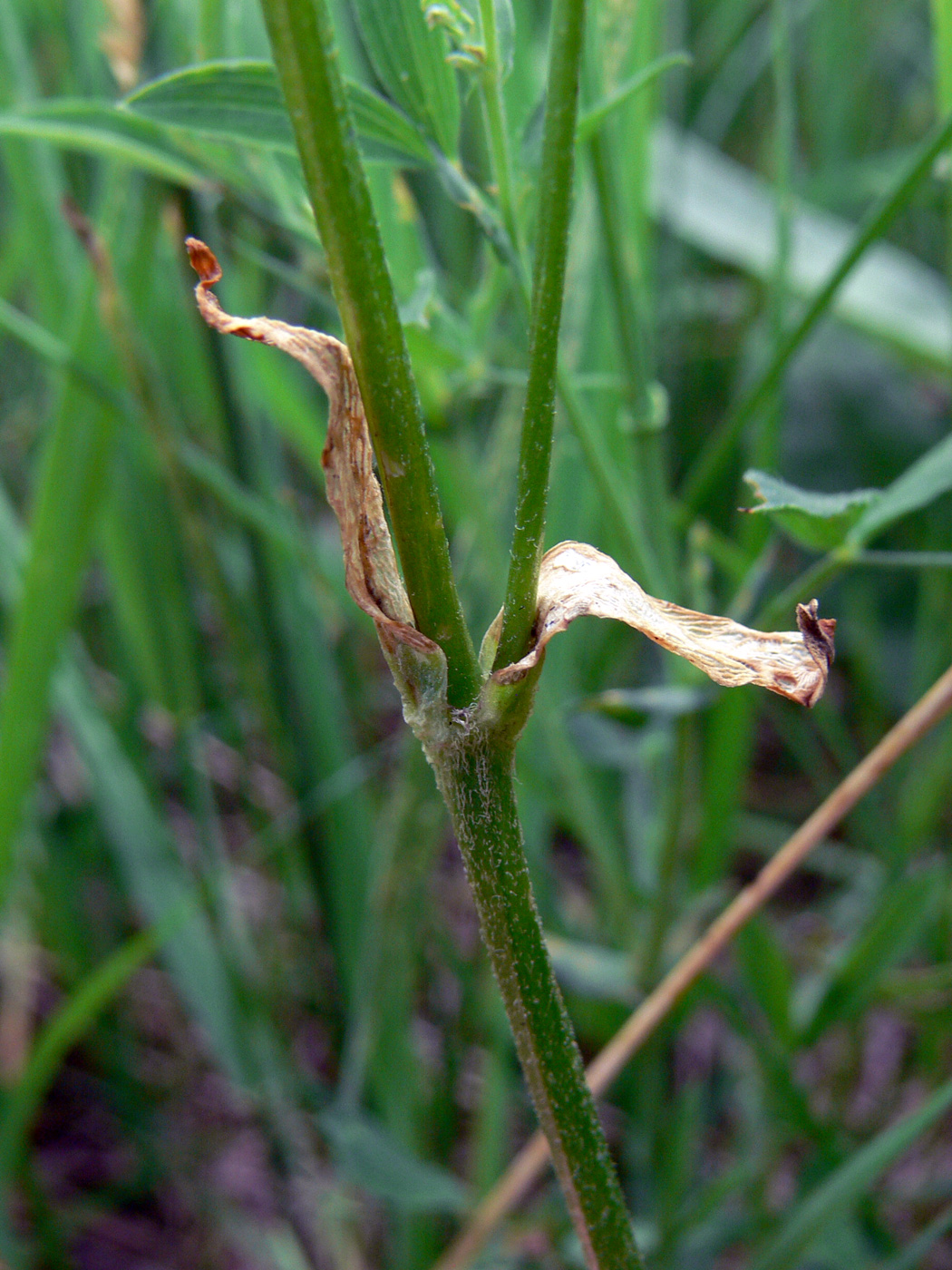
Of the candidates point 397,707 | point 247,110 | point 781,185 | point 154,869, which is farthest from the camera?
point 397,707

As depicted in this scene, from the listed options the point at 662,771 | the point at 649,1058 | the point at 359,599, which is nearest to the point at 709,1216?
the point at 649,1058

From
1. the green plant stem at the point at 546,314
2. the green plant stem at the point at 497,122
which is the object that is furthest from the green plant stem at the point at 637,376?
the green plant stem at the point at 546,314

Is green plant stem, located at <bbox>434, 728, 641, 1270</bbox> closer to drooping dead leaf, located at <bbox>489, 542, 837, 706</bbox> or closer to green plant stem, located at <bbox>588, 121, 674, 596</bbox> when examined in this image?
drooping dead leaf, located at <bbox>489, 542, 837, 706</bbox>

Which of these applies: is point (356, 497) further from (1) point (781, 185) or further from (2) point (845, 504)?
(1) point (781, 185)

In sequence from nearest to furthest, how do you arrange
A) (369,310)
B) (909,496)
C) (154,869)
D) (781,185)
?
(369,310), (909,496), (781,185), (154,869)

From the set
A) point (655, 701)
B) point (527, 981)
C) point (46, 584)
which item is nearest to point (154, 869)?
point (46, 584)

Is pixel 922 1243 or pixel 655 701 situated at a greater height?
pixel 655 701
